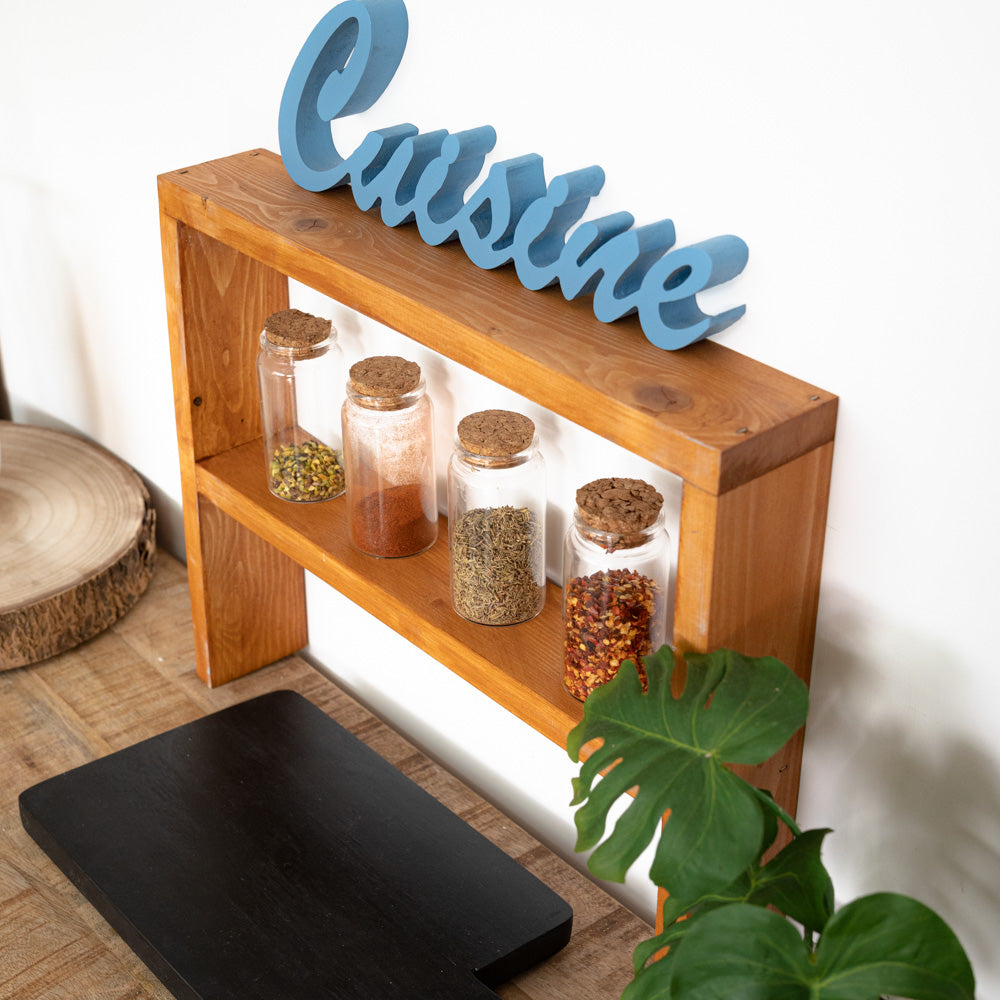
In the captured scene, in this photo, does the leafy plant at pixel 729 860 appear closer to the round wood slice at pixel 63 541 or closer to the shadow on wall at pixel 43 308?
the round wood slice at pixel 63 541

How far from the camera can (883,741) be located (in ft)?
3.33

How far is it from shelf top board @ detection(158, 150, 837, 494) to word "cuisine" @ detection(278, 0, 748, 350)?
0.02m

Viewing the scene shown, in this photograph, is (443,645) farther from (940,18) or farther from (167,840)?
(940,18)

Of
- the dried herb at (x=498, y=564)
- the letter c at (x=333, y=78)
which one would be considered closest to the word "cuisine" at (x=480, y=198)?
the letter c at (x=333, y=78)

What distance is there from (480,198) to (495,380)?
0.18m

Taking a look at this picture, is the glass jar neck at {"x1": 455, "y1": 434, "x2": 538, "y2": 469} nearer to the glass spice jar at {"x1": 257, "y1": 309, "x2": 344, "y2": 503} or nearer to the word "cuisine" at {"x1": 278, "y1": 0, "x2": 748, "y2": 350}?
the word "cuisine" at {"x1": 278, "y1": 0, "x2": 748, "y2": 350}

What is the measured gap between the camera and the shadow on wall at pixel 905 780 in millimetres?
964

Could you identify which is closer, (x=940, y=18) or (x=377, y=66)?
(x=940, y=18)

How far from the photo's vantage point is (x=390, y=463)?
1.28 meters

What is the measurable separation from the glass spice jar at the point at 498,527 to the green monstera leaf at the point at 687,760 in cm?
29

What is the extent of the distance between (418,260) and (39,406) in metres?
1.29

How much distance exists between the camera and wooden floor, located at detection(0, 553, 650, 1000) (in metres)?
1.21

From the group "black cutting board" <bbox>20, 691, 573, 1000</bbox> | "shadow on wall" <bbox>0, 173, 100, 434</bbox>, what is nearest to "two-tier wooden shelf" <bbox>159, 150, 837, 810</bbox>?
"black cutting board" <bbox>20, 691, 573, 1000</bbox>

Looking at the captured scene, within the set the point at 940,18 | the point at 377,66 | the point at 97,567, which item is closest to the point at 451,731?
the point at 97,567
